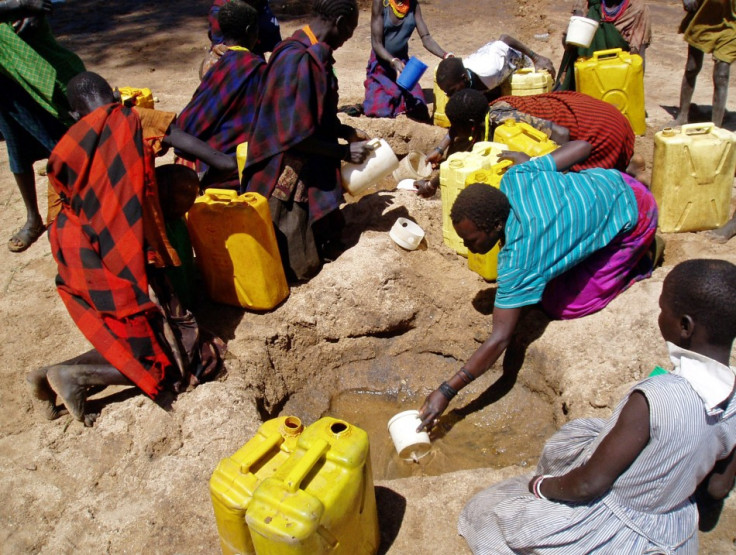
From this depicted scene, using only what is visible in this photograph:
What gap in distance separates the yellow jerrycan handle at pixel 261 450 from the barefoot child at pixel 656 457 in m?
0.77

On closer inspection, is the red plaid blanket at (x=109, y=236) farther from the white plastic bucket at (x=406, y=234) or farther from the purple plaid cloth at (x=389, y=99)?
the purple plaid cloth at (x=389, y=99)

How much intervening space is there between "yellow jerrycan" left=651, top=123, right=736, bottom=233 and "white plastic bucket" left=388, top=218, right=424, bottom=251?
4.63 feet

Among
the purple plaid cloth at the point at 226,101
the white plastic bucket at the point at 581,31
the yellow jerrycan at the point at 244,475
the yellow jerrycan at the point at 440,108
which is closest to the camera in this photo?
the yellow jerrycan at the point at 244,475

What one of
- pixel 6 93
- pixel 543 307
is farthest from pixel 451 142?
pixel 6 93

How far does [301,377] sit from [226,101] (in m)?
1.66

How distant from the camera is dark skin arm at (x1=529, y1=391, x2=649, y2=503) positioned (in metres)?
1.64

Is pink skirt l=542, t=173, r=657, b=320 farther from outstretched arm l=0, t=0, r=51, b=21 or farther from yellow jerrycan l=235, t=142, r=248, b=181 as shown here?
outstretched arm l=0, t=0, r=51, b=21

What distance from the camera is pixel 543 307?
3.31 m

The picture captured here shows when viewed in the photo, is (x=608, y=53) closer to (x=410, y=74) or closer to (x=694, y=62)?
(x=694, y=62)

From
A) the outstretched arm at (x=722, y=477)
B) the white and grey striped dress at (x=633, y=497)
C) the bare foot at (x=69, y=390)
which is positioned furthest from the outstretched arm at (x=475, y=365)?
the bare foot at (x=69, y=390)

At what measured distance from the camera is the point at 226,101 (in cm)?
378

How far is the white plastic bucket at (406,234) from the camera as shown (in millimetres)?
3834

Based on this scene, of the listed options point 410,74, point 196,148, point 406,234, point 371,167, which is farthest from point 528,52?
point 196,148

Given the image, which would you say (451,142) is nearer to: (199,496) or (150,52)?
(199,496)
